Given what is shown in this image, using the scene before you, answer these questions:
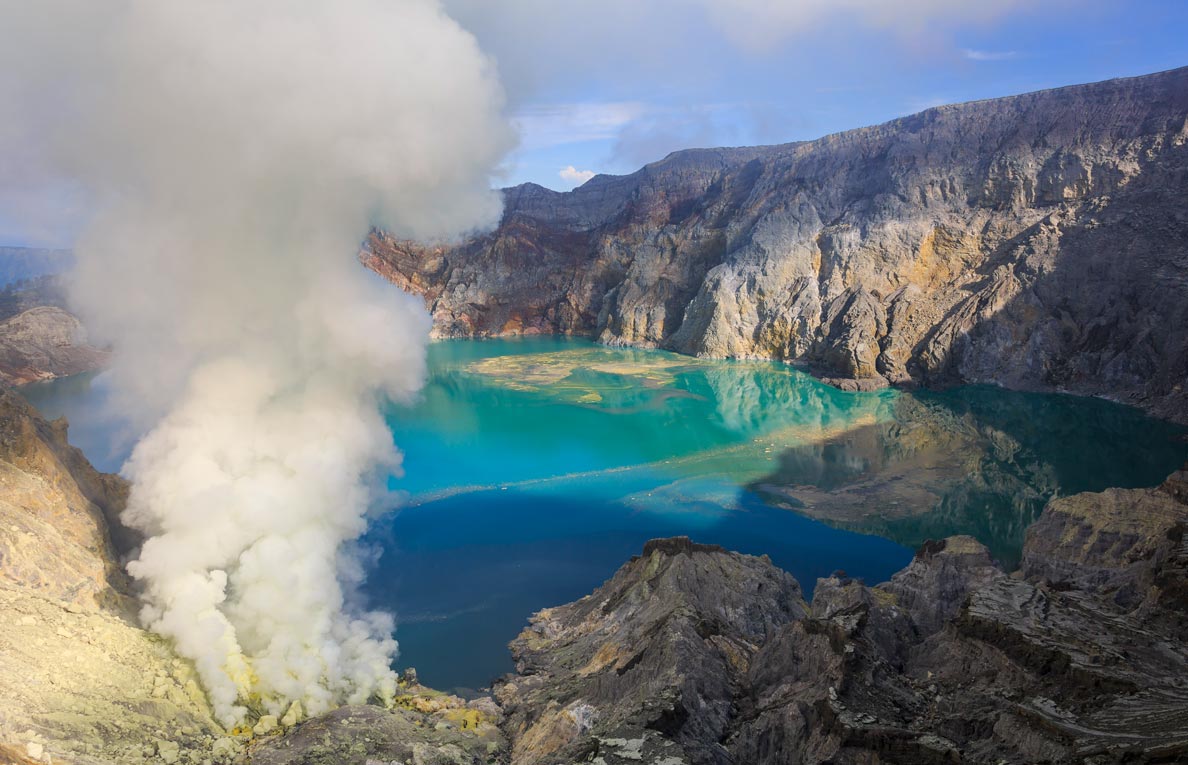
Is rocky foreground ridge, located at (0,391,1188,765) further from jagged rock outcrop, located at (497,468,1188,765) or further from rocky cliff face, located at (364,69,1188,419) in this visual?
rocky cliff face, located at (364,69,1188,419)

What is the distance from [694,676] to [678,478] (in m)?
18.8

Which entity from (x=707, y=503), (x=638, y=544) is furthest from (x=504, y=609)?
(x=707, y=503)

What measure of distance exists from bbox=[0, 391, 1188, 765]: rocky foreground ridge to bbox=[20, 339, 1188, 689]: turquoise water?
3.77 metres

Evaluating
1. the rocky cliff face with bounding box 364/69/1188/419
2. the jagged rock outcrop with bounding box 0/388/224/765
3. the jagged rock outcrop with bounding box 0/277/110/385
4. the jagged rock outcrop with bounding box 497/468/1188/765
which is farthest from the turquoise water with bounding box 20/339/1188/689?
the jagged rock outcrop with bounding box 0/388/224/765

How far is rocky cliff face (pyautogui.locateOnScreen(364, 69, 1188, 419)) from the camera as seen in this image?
47156 mm

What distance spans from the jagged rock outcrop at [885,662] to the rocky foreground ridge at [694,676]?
4 cm

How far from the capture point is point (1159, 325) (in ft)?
141

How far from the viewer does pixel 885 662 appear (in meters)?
11.5

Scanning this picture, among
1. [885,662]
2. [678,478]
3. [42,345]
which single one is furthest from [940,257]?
[42,345]

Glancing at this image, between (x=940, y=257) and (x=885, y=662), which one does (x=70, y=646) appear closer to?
(x=885, y=662)

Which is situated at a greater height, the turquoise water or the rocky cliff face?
the rocky cliff face

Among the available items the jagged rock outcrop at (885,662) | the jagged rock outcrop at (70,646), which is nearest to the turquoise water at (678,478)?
the jagged rock outcrop at (885,662)

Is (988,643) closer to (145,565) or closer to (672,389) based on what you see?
(145,565)

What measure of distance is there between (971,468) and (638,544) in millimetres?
16928
